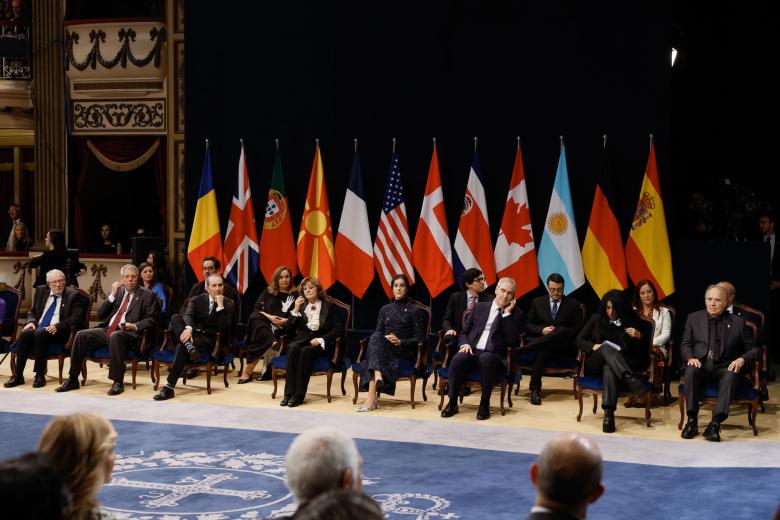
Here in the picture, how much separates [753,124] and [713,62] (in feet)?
2.72

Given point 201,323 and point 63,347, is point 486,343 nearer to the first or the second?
point 201,323

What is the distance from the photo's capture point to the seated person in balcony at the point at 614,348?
8.57 m

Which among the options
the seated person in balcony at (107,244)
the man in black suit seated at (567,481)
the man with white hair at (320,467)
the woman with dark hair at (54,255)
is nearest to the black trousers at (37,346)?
the woman with dark hair at (54,255)

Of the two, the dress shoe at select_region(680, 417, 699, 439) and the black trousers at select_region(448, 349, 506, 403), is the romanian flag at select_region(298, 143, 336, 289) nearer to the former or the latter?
the black trousers at select_region(448, 349, 506, 403)

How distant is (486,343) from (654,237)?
2.03 meters

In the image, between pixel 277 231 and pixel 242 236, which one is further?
pixel 242 236

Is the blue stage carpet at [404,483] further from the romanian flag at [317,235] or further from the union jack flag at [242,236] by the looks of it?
the union jack flag at [242,236]

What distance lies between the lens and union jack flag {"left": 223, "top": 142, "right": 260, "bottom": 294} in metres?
11.6

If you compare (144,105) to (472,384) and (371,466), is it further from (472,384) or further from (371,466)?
(371,466)

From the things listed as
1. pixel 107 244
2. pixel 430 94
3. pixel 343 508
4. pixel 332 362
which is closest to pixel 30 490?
pixel 343 508

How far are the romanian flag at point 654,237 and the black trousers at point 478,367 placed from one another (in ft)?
6.38

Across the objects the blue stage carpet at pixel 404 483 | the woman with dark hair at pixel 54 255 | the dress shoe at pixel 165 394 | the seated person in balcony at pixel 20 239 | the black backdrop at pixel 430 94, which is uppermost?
the black backdrop at pixel 430 94

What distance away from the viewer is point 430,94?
11141 millimetres

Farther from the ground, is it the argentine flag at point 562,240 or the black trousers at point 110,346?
the argentine flag at point 562,240
